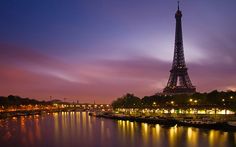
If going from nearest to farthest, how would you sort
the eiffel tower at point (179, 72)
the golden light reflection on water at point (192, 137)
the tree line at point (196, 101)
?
the golden light reflection on water at point (192, 137) → the tree line at point (196, 101) → the eiffel tower at point (179, 72)

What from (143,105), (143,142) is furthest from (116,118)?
(143,142)

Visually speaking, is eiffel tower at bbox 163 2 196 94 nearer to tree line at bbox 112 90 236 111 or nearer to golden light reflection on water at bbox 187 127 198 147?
tree line at bbox 112 90 236 111

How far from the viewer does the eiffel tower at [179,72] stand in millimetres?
73125

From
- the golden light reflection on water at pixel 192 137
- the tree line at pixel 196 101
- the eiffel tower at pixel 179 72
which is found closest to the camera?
the golden light reflection on water at pixel 192 137

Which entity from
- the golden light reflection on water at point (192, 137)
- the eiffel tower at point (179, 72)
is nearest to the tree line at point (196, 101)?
the eiffel tower at point (179, 72)

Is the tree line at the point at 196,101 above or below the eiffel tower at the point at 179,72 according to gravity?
below

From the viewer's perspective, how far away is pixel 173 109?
6303cm

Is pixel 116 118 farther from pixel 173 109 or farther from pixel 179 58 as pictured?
pixel 179 58

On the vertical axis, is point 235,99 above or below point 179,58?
below

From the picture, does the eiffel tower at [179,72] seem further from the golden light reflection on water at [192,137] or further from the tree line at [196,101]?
the golden light reflection on water at [192,137]

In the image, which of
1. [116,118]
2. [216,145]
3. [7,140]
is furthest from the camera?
[116,118]

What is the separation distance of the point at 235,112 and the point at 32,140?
2460 centimetres

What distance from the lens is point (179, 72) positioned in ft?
244

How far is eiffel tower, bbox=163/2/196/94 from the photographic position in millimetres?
73125
